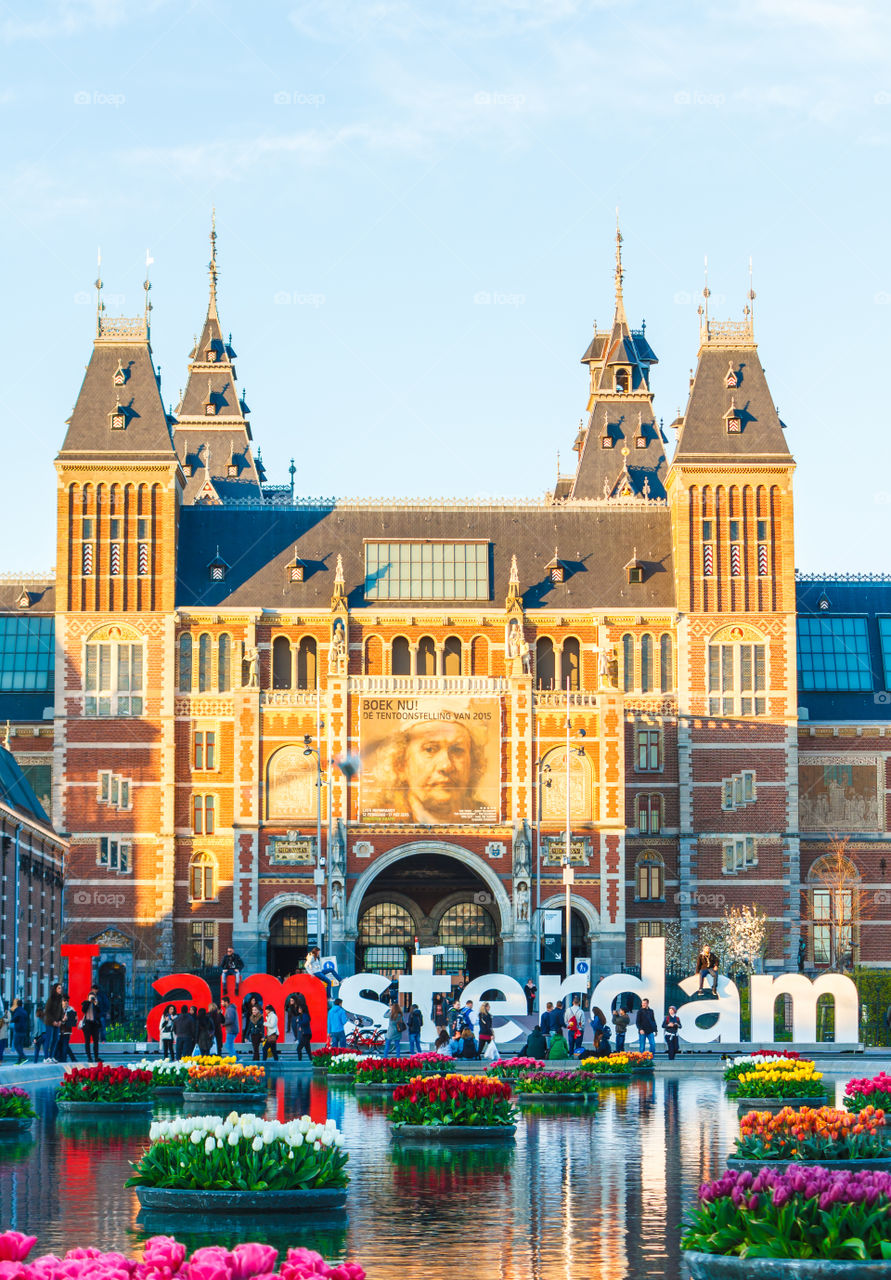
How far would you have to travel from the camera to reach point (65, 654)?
7381 centimetres

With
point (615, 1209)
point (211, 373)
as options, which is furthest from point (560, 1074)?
point (211, 373)

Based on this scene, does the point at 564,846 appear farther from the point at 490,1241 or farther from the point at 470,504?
the point at 490,1241

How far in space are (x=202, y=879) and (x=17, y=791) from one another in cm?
975

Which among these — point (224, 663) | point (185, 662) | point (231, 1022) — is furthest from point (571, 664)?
point (231, 1022)

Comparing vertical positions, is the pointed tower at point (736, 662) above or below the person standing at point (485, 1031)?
above

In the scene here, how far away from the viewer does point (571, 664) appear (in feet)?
251

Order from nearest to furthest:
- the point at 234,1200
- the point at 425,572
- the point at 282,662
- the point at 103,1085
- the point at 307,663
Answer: the point at 234,1200
the point at 103,1085
the point at 307,663
the point at 282,662
the point at 425,572

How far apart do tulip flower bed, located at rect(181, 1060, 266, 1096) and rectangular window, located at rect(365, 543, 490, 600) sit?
45122mm

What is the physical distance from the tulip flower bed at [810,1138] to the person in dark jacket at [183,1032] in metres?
22.1

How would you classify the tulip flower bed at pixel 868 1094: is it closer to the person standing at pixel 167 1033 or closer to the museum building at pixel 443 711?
the person standing at pixel 167 1033

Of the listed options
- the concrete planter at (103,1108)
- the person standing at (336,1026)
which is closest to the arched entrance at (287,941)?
the person standing at (336,1026)

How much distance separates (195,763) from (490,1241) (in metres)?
58.4

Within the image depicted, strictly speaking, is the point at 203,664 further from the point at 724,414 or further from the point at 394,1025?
the point at 394,1025

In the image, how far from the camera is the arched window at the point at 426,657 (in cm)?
7644
